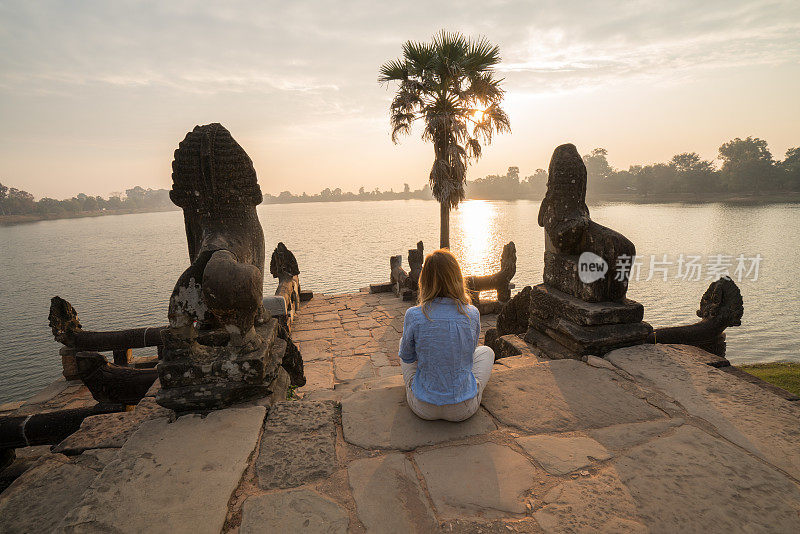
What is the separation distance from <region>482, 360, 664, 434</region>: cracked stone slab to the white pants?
0.18m

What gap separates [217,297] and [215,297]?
1 cm

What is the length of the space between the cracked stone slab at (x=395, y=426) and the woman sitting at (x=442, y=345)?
6 centimetres

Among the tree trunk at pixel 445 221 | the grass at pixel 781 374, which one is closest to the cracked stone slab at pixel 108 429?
the grass at pixel 781 374

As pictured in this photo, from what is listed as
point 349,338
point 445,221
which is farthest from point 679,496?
point 445,221

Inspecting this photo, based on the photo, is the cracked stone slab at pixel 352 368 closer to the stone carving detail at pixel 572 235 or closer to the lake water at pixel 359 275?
the stone carving detail at pixel 572 235

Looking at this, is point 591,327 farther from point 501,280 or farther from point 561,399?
point 501,280

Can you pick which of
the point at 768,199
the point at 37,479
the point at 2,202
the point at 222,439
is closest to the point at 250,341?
the point at 222,439

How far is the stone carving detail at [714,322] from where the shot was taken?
3.82 meters

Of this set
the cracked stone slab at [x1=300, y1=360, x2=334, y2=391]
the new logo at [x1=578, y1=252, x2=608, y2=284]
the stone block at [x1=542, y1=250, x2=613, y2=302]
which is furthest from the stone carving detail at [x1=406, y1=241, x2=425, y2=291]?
the new logo at [x1=578, y1=252, x2=608, y2=284]

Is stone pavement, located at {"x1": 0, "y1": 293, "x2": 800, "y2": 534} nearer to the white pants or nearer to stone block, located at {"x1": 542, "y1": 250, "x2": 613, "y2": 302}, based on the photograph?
the white pants

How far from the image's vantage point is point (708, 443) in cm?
182

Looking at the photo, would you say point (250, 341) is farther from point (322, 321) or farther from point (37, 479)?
point (322, 321)

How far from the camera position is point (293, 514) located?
4.91ft

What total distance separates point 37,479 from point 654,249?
1185 inches
